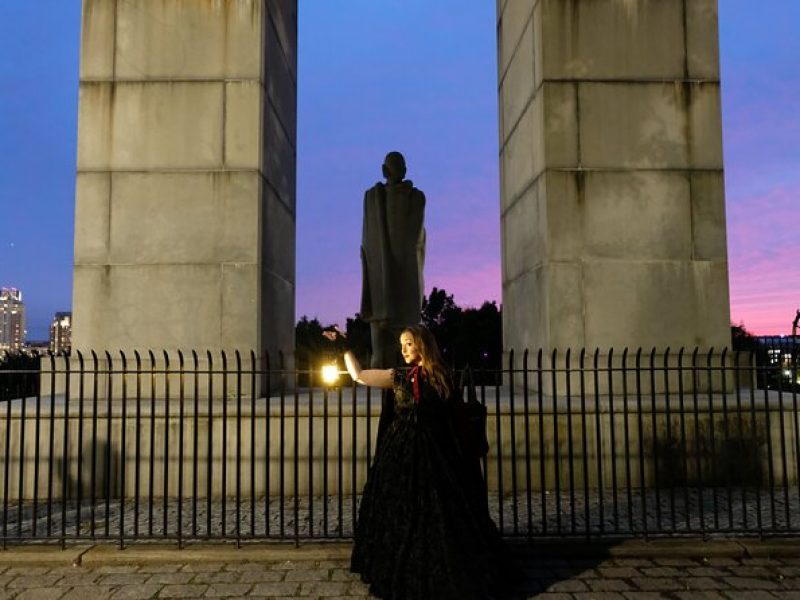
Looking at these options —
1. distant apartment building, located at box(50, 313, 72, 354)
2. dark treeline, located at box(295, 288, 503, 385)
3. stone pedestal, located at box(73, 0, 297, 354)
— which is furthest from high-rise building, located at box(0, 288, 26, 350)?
stone pedestal, located at box(73, 0, 297, 354)

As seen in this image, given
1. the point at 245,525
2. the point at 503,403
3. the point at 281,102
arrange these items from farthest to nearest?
the point at 281,102 < the point at 503,403 < the point at 245,525

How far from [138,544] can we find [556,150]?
277 inches

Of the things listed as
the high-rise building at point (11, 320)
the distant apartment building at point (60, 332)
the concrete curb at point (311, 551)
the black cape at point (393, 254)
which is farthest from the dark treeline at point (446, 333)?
the high-rise building at point (11, 320)

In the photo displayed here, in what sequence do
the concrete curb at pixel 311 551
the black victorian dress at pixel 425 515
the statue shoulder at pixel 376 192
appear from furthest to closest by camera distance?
the statue shoulder at pixel 376 192 → the concrete curb at pixel 311 551 → the black victorian dress at pixel 425 515

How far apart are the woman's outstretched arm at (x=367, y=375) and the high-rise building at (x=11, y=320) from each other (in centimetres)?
17256

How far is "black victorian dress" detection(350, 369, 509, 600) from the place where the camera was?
4195 millimetres

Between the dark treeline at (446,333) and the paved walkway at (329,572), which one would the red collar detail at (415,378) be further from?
the dark treeline at (446,333)

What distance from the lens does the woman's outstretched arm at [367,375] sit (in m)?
4.35

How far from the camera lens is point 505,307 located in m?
11.0

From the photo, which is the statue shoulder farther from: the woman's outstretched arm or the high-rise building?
the high-rise building

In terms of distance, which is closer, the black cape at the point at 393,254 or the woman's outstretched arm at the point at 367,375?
the woman's outstretched arm at the point at 367,375

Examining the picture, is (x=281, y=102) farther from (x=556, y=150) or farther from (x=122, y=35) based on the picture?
(x=556, y=150)

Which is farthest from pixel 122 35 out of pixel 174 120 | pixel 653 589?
pixel 653 589

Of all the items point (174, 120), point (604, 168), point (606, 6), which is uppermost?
point (606, 6)
